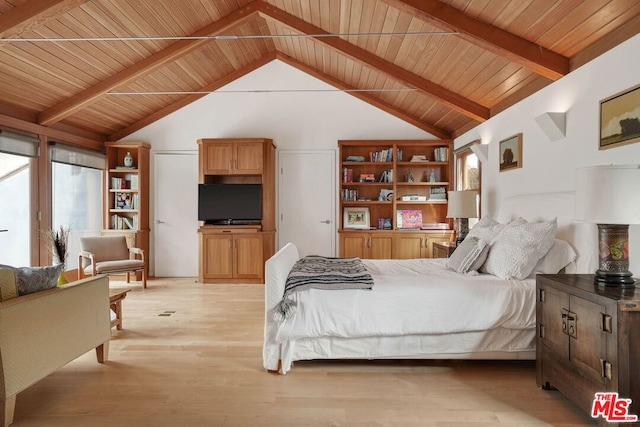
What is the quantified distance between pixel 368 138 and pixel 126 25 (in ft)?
12.4

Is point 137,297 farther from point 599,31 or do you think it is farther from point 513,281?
point 599,31

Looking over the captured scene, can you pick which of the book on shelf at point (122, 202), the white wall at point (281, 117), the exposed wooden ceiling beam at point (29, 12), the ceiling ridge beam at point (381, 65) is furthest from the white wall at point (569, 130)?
the book on shelf at point (122, 202)

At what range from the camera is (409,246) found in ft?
19.9

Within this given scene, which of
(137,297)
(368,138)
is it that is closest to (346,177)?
(368,138)

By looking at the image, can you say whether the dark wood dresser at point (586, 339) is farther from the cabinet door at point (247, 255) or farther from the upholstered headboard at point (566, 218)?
the cabinet door at point (247, 255)

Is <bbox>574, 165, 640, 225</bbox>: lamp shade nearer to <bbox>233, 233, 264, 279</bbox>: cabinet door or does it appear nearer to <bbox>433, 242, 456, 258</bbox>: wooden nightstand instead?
<bbox>433, 242, 456, 258</bbox>: wooden nightstand

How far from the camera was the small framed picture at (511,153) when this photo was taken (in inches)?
156

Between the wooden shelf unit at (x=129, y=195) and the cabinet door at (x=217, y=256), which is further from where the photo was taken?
the wooden shelf unit at (x=129, y=195)

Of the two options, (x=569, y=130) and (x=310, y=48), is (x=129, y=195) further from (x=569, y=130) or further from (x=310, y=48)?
(x=569, y=130)

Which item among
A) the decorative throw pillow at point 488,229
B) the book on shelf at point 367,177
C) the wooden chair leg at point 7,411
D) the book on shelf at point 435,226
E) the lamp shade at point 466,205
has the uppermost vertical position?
the book on shelf at point 367,177

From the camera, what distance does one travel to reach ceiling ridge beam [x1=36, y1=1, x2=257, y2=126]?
4.74 meters

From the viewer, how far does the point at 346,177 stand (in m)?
6.26

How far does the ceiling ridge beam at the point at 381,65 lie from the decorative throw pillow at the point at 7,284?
384 cm

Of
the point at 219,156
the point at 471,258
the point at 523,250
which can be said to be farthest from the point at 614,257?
the point at 219,156
